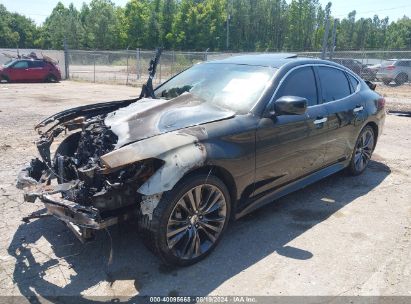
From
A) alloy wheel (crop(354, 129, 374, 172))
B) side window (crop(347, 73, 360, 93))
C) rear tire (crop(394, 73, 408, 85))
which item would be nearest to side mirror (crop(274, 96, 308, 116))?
side window (crop(347, 73, 360, 93))

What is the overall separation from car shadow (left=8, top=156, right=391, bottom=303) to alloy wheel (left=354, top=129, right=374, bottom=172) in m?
1.46

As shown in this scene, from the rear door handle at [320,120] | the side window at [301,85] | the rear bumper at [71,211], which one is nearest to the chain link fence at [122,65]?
the side window at [301,85]

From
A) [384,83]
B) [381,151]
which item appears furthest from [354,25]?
[381,151]

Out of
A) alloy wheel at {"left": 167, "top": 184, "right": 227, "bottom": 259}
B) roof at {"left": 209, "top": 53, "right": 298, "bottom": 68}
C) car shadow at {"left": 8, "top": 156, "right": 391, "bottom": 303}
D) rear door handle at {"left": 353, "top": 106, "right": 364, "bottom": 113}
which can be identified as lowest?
car shadow at {"left": 8, "top": 156, "right": 391, "bottom": 303}

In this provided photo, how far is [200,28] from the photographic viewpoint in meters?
73.1

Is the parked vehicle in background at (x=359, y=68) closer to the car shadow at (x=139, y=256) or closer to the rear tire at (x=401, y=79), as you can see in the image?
the rear tire at (x=401, y=79)

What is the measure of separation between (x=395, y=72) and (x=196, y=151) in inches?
829

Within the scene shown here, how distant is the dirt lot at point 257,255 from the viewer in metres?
3.17

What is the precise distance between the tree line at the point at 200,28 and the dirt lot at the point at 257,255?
54.8m

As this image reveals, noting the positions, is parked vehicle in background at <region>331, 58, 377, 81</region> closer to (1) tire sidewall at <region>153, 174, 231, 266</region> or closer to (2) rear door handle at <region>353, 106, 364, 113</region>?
(2) rear door handle at <region>353, 106, 364, 113</region>

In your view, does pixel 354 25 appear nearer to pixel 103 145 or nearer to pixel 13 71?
pixel 13 71

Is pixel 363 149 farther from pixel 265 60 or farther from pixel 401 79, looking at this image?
pixel 401 79

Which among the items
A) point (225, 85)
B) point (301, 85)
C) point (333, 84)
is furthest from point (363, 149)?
point (225, 85)

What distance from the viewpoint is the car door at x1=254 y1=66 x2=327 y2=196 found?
3912mm
